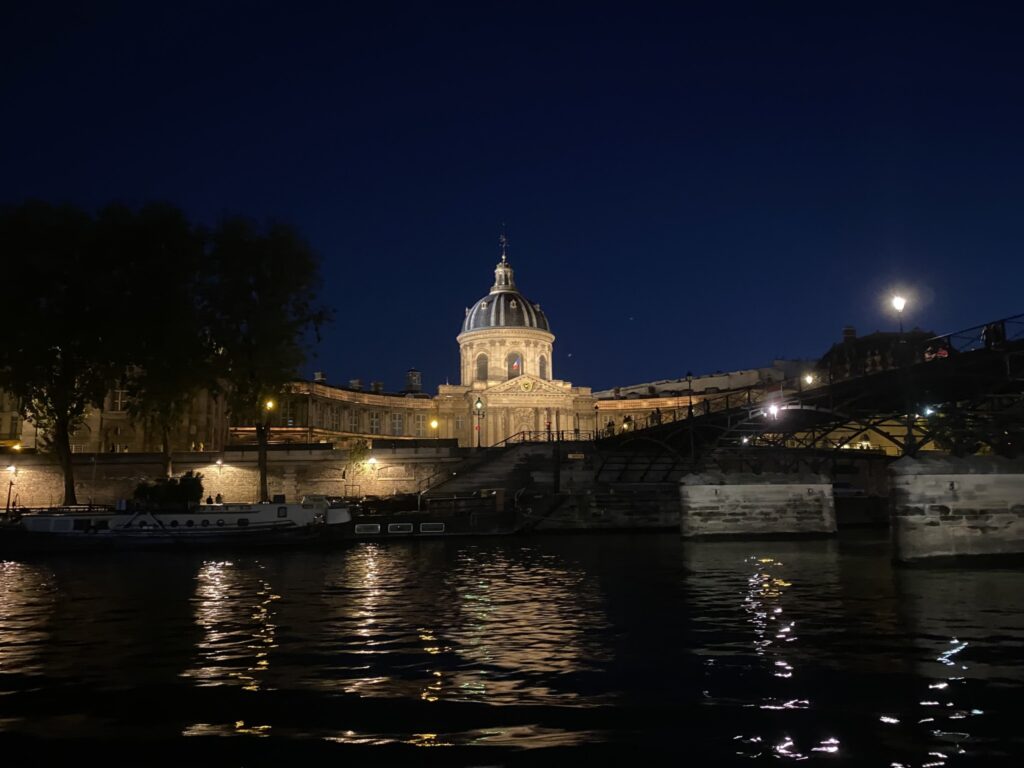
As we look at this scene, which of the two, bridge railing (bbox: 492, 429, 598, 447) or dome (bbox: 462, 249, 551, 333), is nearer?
bridge railing (bbox: 492, 429, 598, 447)

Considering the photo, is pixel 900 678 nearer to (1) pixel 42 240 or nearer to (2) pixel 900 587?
(2) pixel 900 587

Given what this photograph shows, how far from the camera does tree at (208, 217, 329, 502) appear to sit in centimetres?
5197

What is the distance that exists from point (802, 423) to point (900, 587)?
875 inches

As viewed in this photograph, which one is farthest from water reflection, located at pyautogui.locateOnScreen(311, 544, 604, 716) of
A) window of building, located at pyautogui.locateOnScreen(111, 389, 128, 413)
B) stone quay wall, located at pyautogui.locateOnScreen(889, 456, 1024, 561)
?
window of building, located at pyautogui.locateOnScreen(111, 389, 128, 413)

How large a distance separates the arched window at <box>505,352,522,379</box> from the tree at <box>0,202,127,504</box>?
74639mm

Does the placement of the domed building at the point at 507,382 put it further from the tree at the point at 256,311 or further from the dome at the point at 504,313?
the tree at the point at 256,311

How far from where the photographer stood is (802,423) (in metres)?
45.7

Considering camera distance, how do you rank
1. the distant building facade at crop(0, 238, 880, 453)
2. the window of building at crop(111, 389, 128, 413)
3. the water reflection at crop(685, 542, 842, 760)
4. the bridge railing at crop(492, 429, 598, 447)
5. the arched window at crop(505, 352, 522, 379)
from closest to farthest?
the water reflection at crop(685, 542, 842, 760)
the bridge railing at crop(492, 429, 598, 447)
the window of building at crop(111, 389, 128, 413)
the distant building facade at crop(0, 238, 880, 453)
the arched window at crop(505, 352, 522, 379)

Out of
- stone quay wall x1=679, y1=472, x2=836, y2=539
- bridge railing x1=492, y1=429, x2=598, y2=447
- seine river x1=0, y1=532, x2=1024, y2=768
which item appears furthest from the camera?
bridge railing x1=492, y1=429, x2=598, y2=447

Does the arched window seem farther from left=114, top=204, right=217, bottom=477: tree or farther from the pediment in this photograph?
left=114, top=204, right=217, bottom=477: tree

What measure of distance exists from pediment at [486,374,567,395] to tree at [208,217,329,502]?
194 ft

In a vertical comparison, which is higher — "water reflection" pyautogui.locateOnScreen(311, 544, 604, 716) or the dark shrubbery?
the dark shrubbery

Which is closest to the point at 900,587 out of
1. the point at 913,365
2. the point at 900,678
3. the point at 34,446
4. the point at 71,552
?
the point at 913,365

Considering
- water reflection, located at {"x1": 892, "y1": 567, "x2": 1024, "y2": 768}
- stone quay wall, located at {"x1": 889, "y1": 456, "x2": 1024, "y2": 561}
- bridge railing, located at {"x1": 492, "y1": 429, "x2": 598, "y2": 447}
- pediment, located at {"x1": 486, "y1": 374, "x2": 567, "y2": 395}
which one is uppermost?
pediment, located at {"x1": 486, "y1": 374, "x2": 567, "y2": 395}
